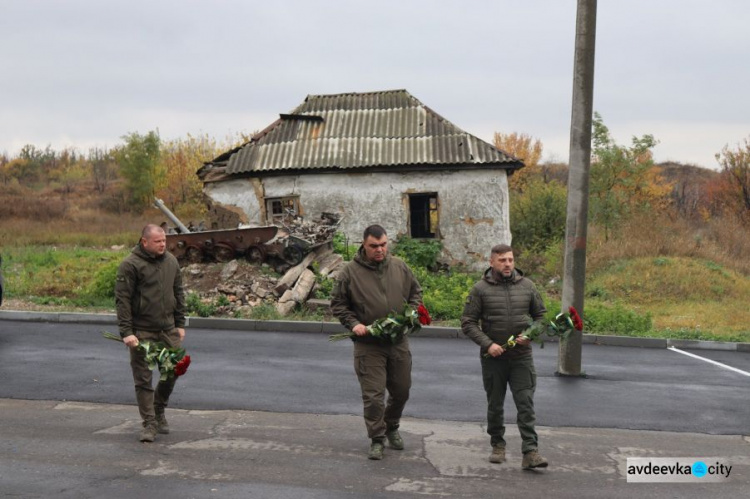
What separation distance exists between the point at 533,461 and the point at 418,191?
17.1 meters

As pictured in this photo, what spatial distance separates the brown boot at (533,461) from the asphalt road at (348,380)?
6.07 feet

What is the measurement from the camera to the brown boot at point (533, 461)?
20.6 ft

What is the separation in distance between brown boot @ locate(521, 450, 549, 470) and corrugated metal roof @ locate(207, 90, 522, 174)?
1660 centimetres

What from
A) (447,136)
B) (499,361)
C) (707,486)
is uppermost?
(447,136)

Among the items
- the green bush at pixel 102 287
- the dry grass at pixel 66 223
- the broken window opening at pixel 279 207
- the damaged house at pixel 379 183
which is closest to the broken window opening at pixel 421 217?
the damaged house at pixel 379 183

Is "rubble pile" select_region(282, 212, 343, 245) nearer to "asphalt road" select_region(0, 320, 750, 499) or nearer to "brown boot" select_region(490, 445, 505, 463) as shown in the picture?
"asphalt road" select_region(0, 320, 750, 499)

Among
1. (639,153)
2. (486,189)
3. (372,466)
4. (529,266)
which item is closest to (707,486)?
(372,466)

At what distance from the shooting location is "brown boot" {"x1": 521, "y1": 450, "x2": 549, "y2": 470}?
6.29 m

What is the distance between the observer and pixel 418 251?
888 inches

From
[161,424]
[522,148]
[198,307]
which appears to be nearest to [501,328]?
[161,424]

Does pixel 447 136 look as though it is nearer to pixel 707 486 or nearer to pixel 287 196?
pixel 287 196

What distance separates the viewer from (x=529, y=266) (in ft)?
81.8

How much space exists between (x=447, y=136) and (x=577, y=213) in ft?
43.2

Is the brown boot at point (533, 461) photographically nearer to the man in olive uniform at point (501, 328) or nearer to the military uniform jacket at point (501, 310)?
the man in olive uniform at point (501, 328)
